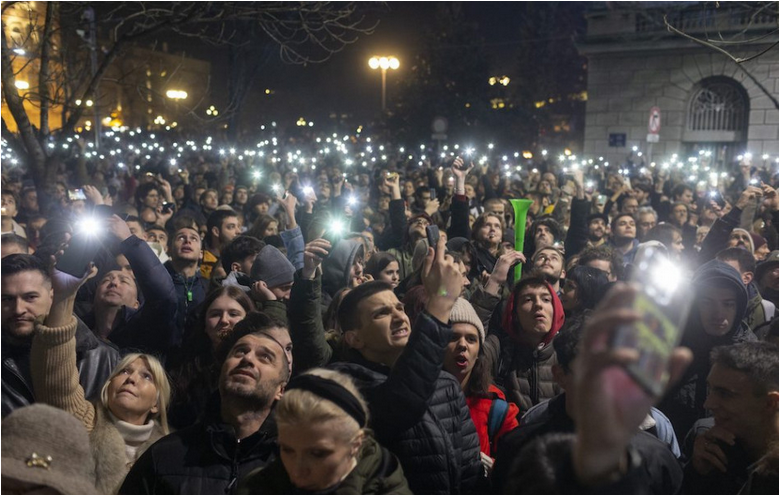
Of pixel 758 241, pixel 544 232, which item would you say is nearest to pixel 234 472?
pixel 544 232

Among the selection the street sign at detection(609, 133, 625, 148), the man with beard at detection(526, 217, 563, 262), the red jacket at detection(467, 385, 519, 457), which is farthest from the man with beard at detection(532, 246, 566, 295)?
the street sign at detection(609, 133, 625, 148)

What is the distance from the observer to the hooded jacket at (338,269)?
633 cm

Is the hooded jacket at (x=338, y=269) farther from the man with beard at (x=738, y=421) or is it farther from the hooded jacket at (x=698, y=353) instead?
the man with beard at (x=738, y=421)

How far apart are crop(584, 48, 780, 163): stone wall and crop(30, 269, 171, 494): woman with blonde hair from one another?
29.8 metres

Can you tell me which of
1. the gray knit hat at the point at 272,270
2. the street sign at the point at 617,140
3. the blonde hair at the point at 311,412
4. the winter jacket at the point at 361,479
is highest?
the street sign at the point at 617,140

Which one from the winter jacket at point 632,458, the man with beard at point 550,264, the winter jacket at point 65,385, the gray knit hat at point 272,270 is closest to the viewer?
the winter jacket at point 632,458

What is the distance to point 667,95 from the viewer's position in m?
31.2

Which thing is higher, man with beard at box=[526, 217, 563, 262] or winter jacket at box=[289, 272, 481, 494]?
man with beard at box=[526, 217, 563, 262]

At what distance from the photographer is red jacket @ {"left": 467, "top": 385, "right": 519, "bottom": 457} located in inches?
160

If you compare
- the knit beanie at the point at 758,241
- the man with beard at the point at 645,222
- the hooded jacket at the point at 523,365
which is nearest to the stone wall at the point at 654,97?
the knit beanie at the point at 758,241

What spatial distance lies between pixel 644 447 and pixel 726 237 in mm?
4921

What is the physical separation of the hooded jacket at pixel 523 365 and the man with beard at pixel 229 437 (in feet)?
4.82

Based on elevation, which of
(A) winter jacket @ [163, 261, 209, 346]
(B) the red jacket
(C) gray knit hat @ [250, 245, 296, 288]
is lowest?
(B) the red jacket

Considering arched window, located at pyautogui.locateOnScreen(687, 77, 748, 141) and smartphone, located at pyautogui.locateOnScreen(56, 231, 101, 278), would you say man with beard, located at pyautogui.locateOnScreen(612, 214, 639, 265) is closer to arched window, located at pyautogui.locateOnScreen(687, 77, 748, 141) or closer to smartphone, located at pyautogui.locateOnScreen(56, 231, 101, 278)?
smartphone, located at pyautogui.locateOnScreen(56, 231, 101, 278)
